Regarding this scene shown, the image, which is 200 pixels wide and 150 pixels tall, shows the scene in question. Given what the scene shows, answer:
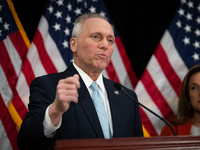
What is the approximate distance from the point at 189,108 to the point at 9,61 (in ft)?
6.02

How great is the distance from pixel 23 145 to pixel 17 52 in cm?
137

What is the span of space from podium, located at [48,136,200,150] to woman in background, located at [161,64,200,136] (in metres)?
1.38

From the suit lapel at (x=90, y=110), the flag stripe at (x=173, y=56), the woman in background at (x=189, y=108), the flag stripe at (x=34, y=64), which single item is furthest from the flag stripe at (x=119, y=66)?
the suit lapel at (x=90, y=110)

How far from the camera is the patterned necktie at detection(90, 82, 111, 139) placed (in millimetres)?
1517

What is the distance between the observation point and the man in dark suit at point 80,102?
120 cm

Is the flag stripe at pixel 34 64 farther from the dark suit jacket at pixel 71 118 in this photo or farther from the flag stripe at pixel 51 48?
the dark suit jacket at pixel 71 118

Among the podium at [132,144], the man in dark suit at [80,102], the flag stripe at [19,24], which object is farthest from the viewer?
the flag stripe at [19,24]

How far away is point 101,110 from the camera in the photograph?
1568mm

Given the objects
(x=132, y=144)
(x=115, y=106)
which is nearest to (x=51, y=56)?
(x=115, y=106)

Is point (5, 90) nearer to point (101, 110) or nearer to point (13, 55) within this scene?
point (13, 55)

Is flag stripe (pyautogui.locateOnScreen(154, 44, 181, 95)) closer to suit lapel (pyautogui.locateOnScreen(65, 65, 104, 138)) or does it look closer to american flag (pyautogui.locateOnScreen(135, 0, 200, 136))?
american flag (pyautogui.locateOnScreen(135, 0, 200, 136))

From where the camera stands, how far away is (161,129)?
2.60 metres

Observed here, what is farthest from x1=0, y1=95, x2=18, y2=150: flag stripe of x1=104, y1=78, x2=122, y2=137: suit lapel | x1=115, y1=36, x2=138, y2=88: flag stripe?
x1=115, y1=36, x2=138, y2=88: flag stripe

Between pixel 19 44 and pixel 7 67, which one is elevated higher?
pixel 19 44
